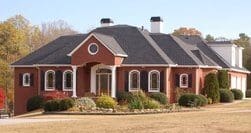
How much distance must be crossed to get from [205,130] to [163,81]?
25.8 m

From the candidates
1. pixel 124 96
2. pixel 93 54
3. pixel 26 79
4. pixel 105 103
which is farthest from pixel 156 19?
pixel 105 103

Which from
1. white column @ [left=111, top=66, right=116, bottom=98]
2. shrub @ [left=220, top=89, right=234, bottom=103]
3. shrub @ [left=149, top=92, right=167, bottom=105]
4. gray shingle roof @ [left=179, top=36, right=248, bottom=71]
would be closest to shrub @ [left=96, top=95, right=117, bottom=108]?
shrub @ [left=149, top=92, right=167, bottom=105]

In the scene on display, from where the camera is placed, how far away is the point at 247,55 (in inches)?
3563

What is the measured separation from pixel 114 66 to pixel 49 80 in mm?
6639

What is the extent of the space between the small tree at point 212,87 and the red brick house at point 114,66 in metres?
0.73

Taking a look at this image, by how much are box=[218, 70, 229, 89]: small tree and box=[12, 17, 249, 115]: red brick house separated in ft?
2.07

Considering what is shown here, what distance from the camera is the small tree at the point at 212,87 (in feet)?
167

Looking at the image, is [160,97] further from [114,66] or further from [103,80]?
[103,80]

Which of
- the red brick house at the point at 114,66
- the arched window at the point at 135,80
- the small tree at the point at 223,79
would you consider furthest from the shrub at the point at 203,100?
the small tree at the point at 223,79

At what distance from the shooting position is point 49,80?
2063 inches

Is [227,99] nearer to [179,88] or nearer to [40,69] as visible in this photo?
[179,88]

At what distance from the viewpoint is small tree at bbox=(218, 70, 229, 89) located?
179 feet

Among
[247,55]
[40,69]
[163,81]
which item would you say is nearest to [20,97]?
[40,69]

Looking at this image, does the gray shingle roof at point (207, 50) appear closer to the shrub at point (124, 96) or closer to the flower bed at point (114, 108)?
the shrub at point (124, 96)
